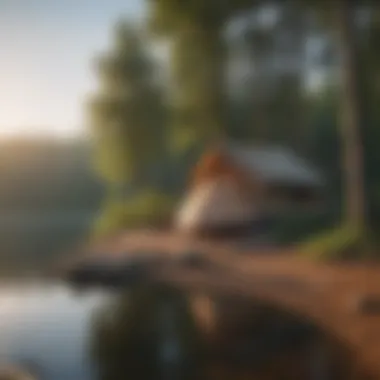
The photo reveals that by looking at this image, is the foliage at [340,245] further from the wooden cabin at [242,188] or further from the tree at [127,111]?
the tree at [127,111]

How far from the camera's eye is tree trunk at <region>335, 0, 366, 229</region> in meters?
1.25

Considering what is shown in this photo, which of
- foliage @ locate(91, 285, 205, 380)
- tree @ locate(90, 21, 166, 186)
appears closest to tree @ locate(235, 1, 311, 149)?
tree @ locate(90, 21, 166, 186)

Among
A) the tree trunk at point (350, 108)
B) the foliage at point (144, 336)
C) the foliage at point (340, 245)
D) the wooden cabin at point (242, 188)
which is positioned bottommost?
the foliage at point (144, 336)

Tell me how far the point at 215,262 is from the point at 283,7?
51cm

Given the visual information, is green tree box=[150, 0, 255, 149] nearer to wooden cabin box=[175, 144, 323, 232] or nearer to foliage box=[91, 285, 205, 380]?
wooden cabin box=[175, 144, 323, 232]

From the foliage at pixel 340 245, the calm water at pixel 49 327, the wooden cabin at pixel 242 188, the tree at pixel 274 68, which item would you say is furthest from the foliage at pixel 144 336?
the tree at pixel 274 68

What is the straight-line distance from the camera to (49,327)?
4.03ft

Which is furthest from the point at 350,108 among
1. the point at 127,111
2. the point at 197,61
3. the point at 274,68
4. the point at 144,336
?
the point at 144,336

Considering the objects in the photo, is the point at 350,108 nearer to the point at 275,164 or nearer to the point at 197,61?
the point at 275,164

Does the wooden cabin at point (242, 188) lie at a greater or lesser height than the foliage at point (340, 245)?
greater

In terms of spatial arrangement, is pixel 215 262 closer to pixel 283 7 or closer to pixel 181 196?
pixel 181 196

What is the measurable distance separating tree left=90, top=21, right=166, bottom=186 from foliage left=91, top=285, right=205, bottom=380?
9.2 inches

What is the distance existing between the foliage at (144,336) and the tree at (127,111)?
234 millimetres

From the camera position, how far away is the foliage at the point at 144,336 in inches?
46.8
